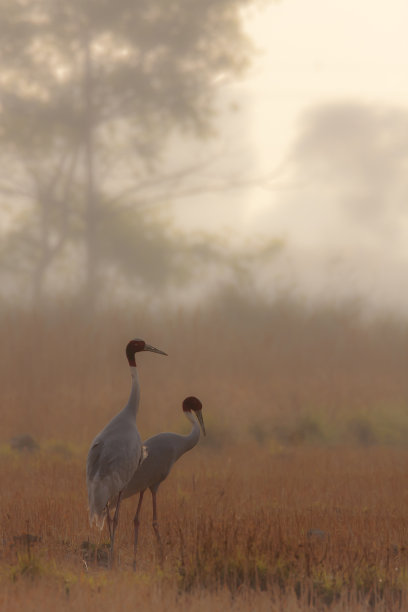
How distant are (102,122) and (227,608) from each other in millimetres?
20142

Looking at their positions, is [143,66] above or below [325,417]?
above

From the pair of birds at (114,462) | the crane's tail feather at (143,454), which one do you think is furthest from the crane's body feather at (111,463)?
the crane's tail feather at (143,454)

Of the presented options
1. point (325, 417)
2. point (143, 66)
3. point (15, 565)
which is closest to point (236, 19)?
point (143, 66)

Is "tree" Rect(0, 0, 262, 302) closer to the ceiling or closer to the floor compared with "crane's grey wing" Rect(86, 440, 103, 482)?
closer to the ceiling

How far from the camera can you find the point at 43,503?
372 inches

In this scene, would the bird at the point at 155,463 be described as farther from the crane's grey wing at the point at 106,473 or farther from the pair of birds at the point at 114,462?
the crane's grey wing at the point at 106,473

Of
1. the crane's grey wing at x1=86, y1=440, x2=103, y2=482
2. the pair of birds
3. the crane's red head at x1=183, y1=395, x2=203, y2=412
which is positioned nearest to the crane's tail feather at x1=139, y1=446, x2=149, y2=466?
the pair of birds

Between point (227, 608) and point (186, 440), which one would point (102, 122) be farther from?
point (227, 608)

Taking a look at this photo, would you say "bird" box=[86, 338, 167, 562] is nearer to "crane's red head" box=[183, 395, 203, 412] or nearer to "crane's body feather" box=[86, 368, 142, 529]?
"crane's body feather" box=[86, 368, 142, 529]

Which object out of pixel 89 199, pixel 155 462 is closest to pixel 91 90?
pixel 89 199

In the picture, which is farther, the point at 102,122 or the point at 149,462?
the point at 102,122

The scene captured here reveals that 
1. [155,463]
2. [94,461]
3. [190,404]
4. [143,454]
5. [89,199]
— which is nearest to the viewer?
[94,461]

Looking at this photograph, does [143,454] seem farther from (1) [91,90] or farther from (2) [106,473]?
(1) [91,90]

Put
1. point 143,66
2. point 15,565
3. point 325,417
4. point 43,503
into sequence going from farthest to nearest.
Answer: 1. point 143,66
2. point 325,417
3. point 43,503
4. point 15,565
